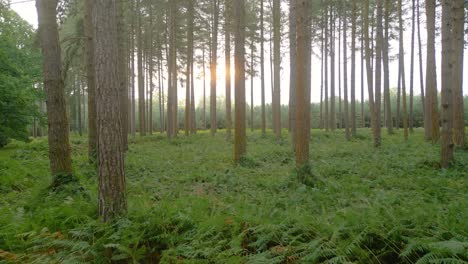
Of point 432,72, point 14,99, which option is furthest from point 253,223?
point 432,72

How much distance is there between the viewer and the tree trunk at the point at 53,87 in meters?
6.96

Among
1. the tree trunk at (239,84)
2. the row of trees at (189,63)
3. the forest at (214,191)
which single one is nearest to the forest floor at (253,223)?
the forest at (214,191)

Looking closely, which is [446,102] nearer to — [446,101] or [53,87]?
[446,101]

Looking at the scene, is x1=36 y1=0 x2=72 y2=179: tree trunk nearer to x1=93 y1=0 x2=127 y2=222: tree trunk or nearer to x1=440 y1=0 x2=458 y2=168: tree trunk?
x1=93 y1=0 x2=127 y2=222: tree trunk

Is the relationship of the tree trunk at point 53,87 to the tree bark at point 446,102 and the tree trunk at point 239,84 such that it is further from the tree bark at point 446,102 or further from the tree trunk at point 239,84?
the tree bark at point 446,102

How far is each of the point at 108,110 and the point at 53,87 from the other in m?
Answer: 3.30

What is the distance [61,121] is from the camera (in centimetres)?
711

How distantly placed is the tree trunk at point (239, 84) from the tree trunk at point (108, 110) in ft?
23.8

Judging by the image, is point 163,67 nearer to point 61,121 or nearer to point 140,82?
point 140,82

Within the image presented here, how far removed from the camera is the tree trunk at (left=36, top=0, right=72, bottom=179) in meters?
6.96

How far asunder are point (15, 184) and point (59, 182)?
2142mm

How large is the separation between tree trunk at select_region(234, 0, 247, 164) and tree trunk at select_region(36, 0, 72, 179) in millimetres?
5991

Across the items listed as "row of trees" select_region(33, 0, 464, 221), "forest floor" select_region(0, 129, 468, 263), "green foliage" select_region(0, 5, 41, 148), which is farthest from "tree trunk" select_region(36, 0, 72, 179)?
"green foliage" select_region(0, 5, 41, 148)

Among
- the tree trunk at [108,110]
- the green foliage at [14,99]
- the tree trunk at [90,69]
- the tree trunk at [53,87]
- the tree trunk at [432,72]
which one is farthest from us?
the tree trunk at [432,72]
